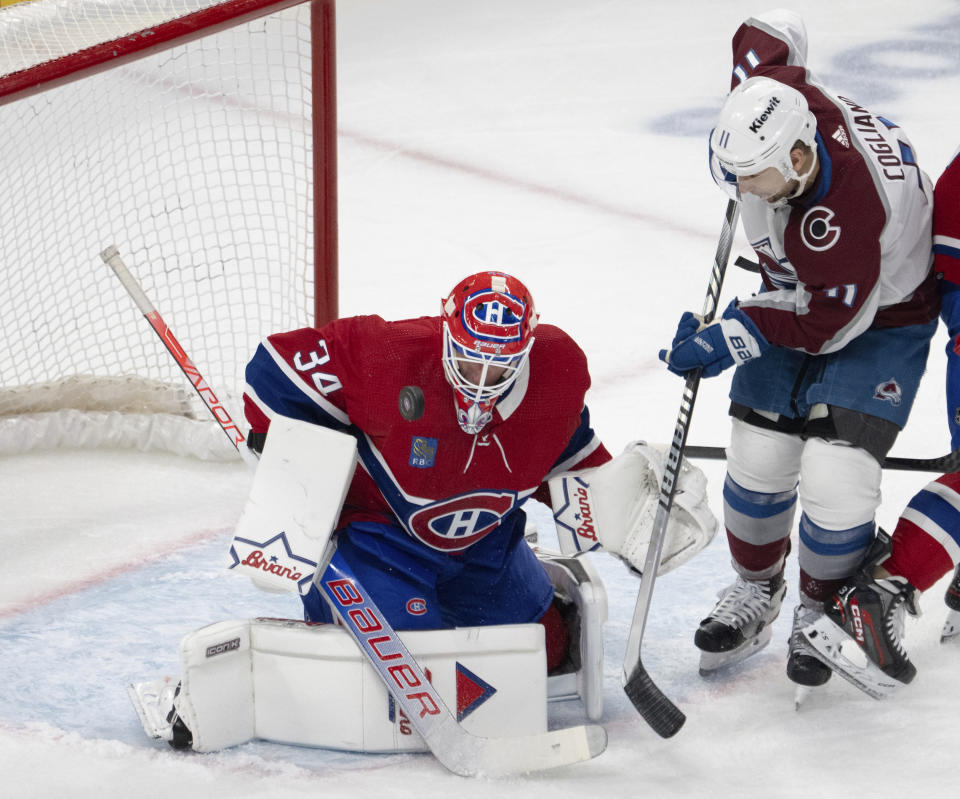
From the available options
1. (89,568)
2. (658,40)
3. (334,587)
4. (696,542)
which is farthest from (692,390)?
(658,40)

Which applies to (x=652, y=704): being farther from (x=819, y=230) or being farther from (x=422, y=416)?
(x=819, y=230)

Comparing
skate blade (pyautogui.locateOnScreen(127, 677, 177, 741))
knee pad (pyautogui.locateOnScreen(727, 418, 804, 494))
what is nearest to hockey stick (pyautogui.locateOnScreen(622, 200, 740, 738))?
knee pad (pyautogui.locateOnScreen(727, 418, 804, 494))

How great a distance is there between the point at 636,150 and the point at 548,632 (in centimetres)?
326

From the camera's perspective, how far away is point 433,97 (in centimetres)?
582

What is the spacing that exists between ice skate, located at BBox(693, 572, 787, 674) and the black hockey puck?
0.69 metres

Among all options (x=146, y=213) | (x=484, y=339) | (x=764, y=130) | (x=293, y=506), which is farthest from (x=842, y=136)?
(x=146, y=213)

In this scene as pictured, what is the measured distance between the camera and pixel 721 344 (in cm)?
232

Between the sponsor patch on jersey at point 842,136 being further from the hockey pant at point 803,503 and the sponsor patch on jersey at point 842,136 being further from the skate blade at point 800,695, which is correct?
the skate blade at point 800,695

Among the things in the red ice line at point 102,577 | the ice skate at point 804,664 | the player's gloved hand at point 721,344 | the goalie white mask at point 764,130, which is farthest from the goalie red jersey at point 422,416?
the red ice line at point 102,577

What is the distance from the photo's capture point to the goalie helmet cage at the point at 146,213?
324 centimetres

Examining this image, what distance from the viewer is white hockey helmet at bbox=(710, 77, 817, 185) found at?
2.16m

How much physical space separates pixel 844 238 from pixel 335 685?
3.40 ft

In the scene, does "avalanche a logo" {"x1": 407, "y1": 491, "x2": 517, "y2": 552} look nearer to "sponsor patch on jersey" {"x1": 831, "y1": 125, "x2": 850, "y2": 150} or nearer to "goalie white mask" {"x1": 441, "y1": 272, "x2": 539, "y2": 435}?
"goalie white mask" {"x1": 441, "y1": 272, "x2": 539, "y2": 435}

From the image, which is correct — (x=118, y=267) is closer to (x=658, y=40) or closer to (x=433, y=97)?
(x=433, y=97)
